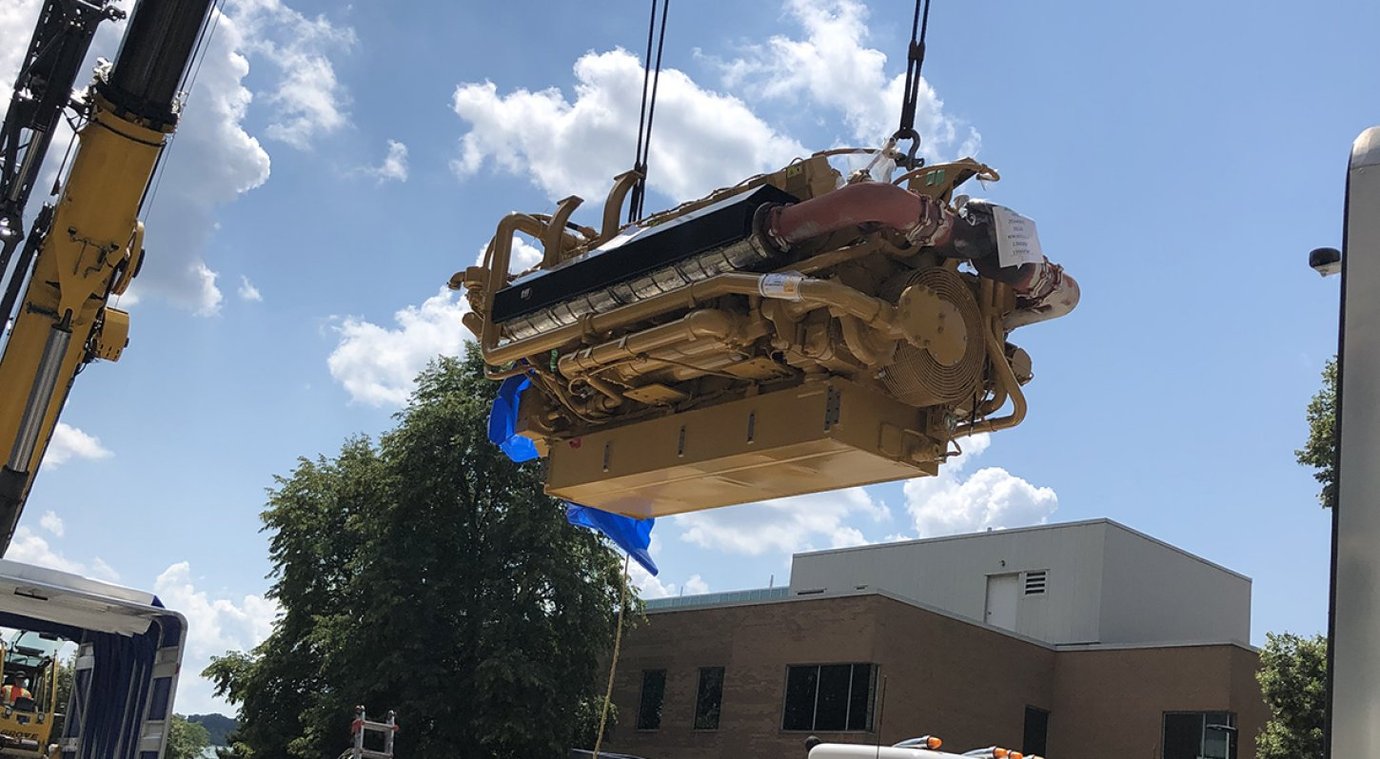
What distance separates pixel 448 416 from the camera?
34.9m

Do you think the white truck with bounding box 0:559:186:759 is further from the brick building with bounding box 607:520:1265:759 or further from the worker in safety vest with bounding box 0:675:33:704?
the brick building with bounding box 607:520:1265:759

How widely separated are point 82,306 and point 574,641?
21474mm

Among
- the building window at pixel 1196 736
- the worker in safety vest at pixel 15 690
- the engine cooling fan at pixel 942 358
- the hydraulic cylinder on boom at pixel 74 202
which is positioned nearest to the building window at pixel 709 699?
the building window at pixel 1196 736

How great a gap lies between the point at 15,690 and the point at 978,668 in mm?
23236

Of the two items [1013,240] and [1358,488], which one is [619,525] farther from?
[1358,488]

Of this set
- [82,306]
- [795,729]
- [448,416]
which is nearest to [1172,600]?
[795,729]

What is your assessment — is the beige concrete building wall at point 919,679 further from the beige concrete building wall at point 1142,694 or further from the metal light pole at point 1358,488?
the metal light pole at point 1358,488

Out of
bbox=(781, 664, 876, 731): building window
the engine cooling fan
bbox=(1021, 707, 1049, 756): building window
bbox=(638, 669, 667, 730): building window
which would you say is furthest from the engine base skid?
bbox=(1021, 707, 1049, 756): building window

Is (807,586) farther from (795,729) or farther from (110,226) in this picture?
(110,226)

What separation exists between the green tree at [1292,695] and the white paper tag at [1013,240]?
18.5 metres

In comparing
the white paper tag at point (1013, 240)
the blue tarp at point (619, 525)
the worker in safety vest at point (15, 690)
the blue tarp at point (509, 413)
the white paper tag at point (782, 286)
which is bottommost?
the worker in safety vest at point (15, 690)

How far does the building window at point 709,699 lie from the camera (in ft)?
119

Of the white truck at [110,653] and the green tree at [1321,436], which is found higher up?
the green tree at [1321,436]

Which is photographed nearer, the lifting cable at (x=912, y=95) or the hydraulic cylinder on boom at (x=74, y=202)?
the lifting cable at (x=912, y=95)
